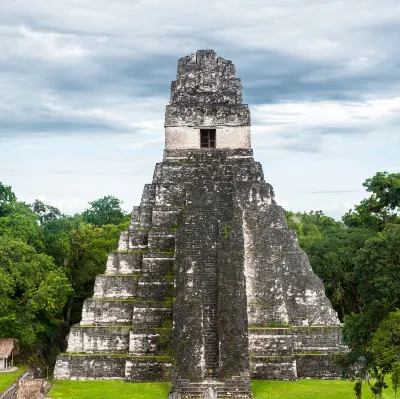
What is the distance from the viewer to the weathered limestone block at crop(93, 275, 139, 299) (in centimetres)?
2178

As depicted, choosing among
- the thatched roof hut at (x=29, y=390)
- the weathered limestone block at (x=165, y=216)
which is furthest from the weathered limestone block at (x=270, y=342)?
the thatched roof hut at (x=29, y=390)

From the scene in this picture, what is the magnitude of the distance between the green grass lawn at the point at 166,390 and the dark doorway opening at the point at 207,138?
9046 millimetres

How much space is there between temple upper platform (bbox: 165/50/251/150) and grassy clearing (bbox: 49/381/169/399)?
8.88m

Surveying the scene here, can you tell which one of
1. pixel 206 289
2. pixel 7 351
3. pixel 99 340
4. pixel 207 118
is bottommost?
pixel 7 351

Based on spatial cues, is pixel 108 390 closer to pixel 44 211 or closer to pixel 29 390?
pixel 29 390

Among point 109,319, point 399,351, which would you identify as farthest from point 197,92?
point 399,351

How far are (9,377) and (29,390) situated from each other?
15.6ft

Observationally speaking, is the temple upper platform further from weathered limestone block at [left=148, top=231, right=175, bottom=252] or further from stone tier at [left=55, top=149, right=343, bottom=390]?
weathered limestone block at [left=148, top=231, right=175, bottom=252]

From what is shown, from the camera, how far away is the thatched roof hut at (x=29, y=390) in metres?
17.9

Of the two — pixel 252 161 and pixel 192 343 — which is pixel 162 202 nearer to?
pixel 252 161

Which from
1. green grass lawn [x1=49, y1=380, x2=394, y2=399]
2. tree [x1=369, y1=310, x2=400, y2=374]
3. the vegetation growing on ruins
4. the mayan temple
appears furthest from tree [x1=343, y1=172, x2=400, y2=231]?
tree [x1=369, y1=310, x2=400, y2=374]

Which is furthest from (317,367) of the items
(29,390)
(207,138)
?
(207,138)

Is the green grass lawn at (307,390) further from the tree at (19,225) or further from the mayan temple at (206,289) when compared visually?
the tree at (19,225)

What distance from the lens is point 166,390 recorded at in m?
18.9
